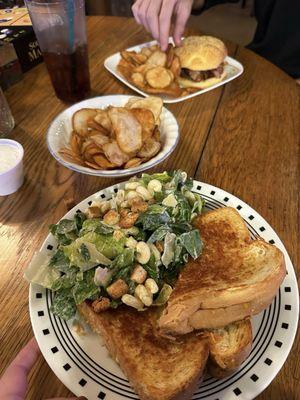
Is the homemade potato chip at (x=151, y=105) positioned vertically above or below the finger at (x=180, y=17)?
below

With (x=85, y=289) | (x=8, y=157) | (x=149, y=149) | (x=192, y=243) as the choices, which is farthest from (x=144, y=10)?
(x=85, y=289)

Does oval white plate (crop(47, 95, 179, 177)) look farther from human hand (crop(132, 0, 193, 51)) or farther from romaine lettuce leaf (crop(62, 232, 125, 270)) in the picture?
human hand (crop(132, 0, 193, 51))

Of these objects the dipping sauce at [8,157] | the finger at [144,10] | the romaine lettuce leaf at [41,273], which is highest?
the finger at [144,10]

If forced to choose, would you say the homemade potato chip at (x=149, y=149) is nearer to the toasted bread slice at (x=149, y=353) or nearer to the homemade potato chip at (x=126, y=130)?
the homemade potato chip at (x=126, y=130)

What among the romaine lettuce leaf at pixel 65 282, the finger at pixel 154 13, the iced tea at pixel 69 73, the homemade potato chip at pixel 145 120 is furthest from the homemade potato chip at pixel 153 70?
the romaine lettuce leaf at pixel 65 282

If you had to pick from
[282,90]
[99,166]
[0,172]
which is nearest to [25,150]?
[0,172]

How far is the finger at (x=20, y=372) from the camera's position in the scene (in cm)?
67

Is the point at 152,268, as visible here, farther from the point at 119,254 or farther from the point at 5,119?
the point at 5,119

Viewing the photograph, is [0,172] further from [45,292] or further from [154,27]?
[154,27]

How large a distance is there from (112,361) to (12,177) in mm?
646

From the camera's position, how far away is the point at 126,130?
1123 millimetres

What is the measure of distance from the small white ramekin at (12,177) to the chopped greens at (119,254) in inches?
11.7

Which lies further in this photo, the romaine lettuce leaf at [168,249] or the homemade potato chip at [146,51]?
the homemade potato chip at [146,51]

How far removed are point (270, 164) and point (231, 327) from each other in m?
0.65
